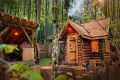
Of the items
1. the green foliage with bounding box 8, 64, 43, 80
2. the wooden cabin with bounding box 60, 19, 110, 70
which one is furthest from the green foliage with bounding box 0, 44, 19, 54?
the wooden cabin with bounding box 60, 19, 110, 70

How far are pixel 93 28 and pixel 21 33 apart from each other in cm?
99

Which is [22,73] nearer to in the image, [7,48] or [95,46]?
[7,48]

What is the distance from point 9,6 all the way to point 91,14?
3.62ft

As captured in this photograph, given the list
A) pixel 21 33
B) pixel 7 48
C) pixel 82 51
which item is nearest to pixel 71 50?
pixel 82 51

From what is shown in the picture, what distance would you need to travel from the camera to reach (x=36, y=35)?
3188 mm

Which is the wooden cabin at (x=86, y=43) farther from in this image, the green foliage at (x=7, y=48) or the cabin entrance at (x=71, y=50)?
the green foliage at (x=7, y=48)

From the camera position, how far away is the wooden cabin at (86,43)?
3.18m

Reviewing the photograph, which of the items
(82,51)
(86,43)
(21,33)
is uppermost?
(21,33)

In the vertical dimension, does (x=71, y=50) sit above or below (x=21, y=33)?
below

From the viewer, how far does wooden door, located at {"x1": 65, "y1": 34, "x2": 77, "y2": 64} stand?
129 inches

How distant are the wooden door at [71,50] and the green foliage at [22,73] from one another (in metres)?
0.48

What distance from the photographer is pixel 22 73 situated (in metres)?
2.99

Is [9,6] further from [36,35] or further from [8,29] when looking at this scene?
[36,35]

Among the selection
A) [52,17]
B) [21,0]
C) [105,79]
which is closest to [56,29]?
[52,17]
